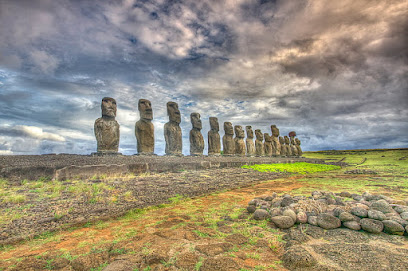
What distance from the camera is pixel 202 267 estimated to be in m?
2.00

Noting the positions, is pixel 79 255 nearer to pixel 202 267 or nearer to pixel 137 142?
pixel 202 267

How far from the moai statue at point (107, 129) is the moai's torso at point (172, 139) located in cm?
372

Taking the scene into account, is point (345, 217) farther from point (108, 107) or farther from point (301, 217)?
point (108, 107)

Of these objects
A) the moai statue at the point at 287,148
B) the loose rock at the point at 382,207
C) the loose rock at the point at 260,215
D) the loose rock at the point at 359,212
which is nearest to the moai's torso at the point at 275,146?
the moai statue at the point at 287,148

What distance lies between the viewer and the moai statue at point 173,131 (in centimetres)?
1347

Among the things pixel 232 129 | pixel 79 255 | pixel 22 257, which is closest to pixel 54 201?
pixel 22 257

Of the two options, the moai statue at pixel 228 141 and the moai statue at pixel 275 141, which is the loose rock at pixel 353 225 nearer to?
the moai statue at pixel 228 141

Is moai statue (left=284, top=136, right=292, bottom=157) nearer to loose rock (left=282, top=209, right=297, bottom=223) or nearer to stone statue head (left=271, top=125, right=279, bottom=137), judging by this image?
stone statue head (left=271, top=125, right=279, bottom=137)

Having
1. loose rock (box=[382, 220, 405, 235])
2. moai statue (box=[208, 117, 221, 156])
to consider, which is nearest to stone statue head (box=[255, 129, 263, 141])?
moai statue (box=[208, 117, 221, 156])

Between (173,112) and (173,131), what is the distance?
1.35 meters

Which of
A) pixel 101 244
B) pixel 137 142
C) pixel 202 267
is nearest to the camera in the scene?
pixel 202 267

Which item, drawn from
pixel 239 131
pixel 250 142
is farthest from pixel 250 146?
pixel 239 131

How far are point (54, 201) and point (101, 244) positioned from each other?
2.49m

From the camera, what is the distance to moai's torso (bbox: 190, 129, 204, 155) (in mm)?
16000
